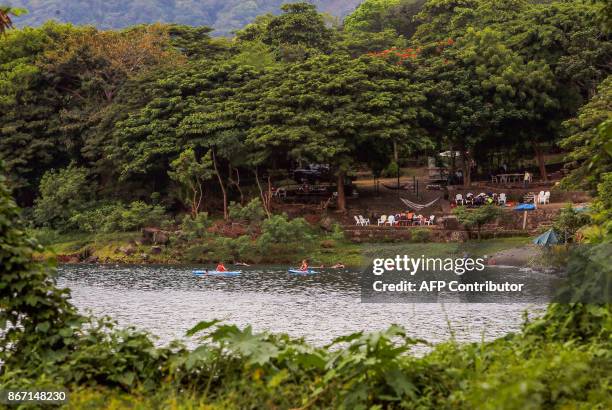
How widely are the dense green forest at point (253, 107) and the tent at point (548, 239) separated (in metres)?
7.89

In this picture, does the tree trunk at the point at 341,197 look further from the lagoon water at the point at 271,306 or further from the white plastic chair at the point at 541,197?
the white plastic chair at the point at 541,197

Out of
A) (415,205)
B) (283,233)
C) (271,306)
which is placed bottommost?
(271,306)

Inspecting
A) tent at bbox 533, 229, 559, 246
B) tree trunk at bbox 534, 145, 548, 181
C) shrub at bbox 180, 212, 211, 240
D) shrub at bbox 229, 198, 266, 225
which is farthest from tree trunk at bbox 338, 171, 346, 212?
tent at bbox 533, 229, 559, 246

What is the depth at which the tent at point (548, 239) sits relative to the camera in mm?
30203

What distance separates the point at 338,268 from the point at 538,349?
2932cm

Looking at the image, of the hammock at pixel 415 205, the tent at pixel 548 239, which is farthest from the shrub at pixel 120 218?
the tent at pixel 548 239

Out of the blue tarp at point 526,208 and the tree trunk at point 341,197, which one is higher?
the tree trunk at point 341,197

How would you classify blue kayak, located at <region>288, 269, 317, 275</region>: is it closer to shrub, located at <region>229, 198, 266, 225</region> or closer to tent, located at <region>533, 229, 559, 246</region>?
shrub, located at <region>229, 198, 266, 225</region>

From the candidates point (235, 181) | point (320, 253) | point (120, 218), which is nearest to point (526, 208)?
point (320, 253)

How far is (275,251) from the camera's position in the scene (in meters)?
37.9

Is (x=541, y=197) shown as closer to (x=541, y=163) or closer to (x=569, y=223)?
(x=541, y=163)

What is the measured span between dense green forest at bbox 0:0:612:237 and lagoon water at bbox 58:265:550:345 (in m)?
8.47

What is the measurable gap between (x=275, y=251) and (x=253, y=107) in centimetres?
860

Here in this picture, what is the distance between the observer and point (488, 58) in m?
44.5
